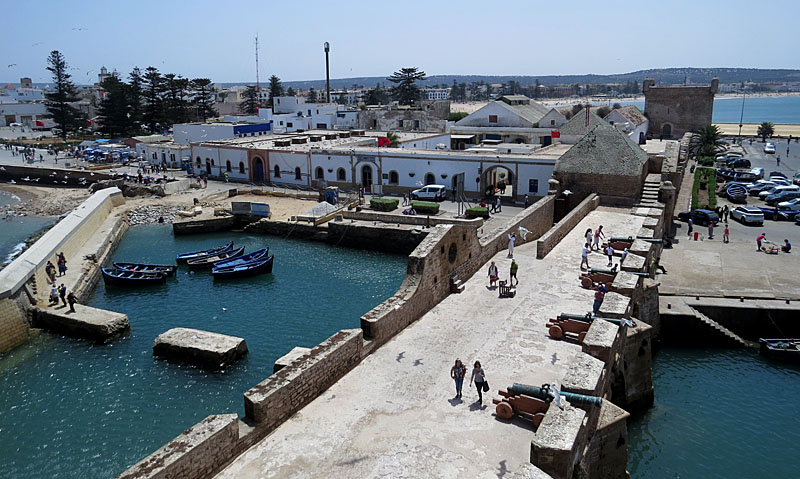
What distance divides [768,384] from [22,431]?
2004 centimetres

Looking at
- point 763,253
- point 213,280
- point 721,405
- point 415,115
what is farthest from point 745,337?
point 415,115

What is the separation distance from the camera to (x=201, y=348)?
17766 millimetres

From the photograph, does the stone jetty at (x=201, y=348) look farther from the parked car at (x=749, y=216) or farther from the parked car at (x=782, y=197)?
the parked car at (x=782, y=197)

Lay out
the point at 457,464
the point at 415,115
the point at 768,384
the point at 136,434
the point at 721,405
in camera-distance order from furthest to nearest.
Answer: the point at 415,115, the point at 768,384, the point at 721,405, the point at 136,434, the point at 457,464

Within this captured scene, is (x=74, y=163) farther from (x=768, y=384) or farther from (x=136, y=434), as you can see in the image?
(x=768, y=384)

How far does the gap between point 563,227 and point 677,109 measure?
3852 cm

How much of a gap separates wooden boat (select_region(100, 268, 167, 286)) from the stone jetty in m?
7.23

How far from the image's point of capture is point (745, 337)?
65.3 ft

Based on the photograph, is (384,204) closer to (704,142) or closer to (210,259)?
(210,259)

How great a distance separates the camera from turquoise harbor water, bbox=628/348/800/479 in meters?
13.6

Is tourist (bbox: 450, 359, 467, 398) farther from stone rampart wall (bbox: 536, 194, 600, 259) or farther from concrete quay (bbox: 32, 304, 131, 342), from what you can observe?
concrete quay (bbox: 32, 304, 131, 342)

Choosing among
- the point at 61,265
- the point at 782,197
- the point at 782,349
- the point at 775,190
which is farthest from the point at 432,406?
the point at 775,190

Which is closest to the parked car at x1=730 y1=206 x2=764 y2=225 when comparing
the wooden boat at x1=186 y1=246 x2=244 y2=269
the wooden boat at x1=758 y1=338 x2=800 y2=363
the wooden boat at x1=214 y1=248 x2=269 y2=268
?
the wooden boat at x1=758 y1=338 x2=800 y2=363

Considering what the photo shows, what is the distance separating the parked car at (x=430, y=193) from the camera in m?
36.1
